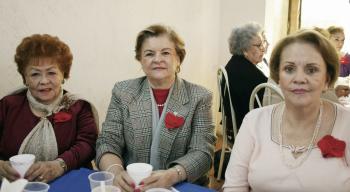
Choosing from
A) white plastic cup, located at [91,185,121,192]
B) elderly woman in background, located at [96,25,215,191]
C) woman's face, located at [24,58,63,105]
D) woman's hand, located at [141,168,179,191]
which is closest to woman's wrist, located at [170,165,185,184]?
woman's hand, located at [141,168,179,191]

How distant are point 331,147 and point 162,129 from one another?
820 millimetres

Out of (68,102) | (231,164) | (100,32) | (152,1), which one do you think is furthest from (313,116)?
(152,1)

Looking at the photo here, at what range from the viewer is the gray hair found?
3316 millimetres

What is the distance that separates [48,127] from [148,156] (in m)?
0.53

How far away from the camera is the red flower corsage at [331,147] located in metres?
1.39

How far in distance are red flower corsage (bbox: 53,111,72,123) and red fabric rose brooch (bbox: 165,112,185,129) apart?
499 mm

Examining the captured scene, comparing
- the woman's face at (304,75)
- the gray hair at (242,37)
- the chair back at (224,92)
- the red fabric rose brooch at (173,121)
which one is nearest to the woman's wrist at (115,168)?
the red fabric rose brooch at (173,121)

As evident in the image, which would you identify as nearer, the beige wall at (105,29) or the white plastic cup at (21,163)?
the white plastic cup at (21,163)

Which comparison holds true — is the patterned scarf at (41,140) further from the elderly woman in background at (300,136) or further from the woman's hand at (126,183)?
the elderly woman in background at (300,136)

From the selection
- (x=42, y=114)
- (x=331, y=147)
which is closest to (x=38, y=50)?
(x=42, y=114)

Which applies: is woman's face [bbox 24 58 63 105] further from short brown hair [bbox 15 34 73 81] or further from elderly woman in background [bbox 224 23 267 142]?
elderly woman in background [bbox 224 23 267 142]

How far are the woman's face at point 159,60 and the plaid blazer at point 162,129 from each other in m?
0.07

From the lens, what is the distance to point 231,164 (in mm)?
1563

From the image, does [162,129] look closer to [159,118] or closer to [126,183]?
[159,118]
